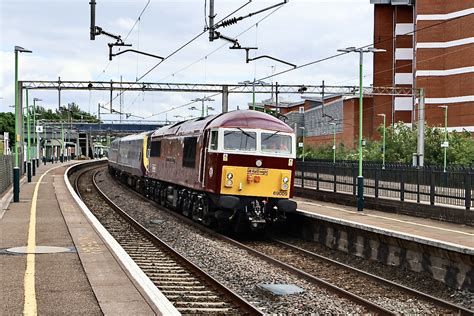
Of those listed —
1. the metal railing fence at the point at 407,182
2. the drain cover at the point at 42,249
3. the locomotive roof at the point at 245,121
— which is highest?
the locomotive roof at the point at 245,121

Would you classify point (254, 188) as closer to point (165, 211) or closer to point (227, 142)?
point (227, 142)

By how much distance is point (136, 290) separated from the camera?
986cm

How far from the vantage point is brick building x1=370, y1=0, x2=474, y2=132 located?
67375mm

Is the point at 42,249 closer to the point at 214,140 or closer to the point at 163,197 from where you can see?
the point at 214,140

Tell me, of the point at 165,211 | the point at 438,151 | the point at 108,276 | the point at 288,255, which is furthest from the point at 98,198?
the point at 438,151

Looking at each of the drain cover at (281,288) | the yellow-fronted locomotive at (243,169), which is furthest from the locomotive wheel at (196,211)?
the drain cover at (281,288)

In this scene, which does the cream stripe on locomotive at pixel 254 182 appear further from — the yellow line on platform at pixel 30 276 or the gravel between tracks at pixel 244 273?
the yellow line on platform at pixel 30 276

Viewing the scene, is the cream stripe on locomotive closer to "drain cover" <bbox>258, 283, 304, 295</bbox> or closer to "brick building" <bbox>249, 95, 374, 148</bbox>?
"drain cover" <bbox>258, 283, 304, 295</bbox>

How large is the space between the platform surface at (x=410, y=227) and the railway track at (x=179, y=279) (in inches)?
183

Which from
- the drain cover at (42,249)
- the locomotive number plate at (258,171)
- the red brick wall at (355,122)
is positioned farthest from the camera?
the red brick wall at (355,122)

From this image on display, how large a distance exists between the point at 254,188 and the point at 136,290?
9.86 meters

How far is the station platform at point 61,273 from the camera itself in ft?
28.9

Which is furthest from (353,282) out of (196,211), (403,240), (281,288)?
(196,211)

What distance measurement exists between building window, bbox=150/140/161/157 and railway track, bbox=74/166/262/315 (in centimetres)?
798
